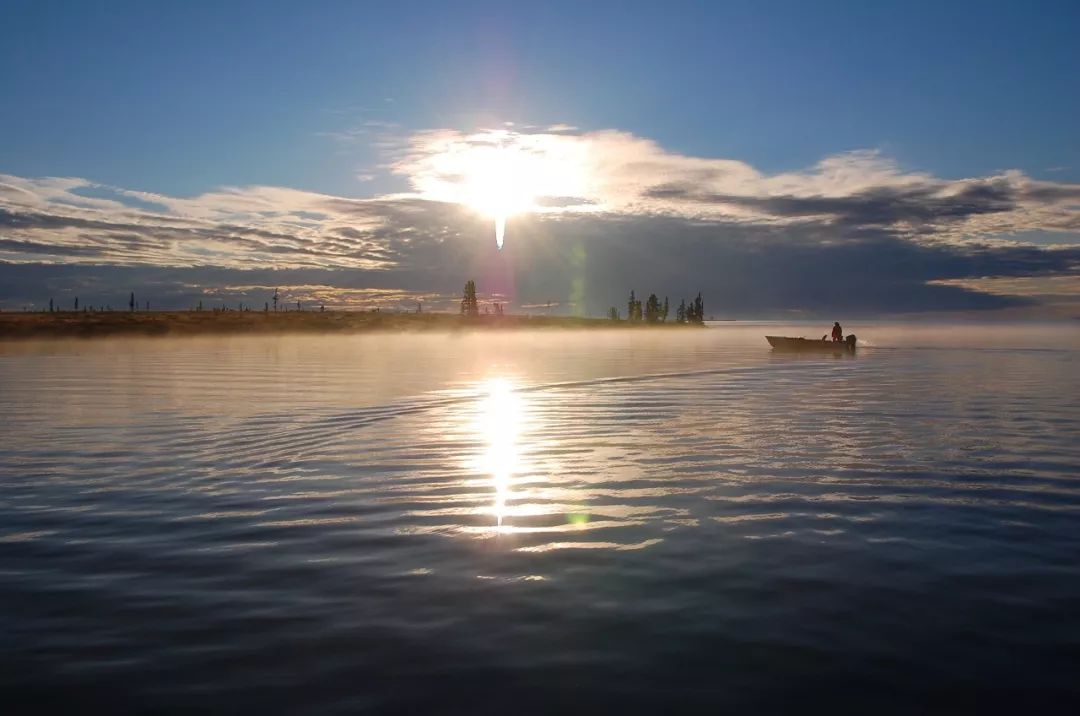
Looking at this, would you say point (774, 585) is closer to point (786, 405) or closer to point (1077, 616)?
point (1077, 616)

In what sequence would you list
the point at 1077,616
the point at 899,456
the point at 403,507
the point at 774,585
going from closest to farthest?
the point at 1077,616, the point at 774,585, the point at 403,507, the point at 899,456

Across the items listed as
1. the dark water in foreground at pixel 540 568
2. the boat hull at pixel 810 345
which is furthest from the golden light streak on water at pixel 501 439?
the boat hull at pixel 810 345

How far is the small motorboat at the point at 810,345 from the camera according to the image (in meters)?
106

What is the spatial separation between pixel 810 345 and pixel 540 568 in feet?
333

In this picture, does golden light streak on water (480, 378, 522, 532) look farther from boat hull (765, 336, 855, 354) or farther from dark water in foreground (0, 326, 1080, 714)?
boat hull (765, 336, 855, 354)

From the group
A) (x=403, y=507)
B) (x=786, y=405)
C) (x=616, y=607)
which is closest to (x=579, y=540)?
(x=616, y=607)

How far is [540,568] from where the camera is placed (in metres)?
12.6

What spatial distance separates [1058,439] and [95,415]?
3658 centimetres

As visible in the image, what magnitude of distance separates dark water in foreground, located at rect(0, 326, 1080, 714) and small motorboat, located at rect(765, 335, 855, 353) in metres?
77.5

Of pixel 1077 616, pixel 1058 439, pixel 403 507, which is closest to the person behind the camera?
pixel 1077 616

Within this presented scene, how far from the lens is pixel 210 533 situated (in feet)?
48.3

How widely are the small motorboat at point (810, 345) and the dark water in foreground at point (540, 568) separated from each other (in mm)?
77536

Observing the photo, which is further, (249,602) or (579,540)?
(579,540)

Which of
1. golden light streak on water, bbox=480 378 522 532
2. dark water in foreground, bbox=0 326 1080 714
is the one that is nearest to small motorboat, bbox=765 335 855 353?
golden light streak on water, bbox=480 378 522 532
